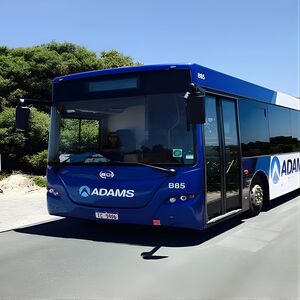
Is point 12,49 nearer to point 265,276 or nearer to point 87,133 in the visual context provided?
point 87,133

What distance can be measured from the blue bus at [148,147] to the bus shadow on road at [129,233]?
0.43m

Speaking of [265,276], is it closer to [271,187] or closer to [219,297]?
[219,297]

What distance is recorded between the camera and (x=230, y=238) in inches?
311

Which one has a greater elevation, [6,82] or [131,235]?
[6,82]

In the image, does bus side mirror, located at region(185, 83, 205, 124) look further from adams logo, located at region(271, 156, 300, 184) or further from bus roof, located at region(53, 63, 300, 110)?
adams logo, located at region(271, 156, 300, 184)

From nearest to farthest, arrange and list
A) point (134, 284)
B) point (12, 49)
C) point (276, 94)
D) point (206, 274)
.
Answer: point (134, 284)
point (206, 274)
point (276, 94)
point (12, 49)

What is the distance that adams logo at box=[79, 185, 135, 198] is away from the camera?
7.45 m

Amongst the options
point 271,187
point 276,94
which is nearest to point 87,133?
point 271,187

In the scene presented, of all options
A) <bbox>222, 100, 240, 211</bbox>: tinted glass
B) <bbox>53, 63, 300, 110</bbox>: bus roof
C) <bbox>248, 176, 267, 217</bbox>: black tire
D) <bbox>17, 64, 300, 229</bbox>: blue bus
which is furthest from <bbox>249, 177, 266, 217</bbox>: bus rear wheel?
<bbox>53, 63, 300, 110</bbox>: bus roof

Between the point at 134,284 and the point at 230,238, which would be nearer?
the point at 134,284

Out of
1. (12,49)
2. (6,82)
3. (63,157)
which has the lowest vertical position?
(63,157)

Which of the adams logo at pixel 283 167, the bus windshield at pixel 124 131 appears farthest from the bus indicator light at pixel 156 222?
the adams logo at pixel 283 167

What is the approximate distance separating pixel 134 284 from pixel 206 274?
983mm

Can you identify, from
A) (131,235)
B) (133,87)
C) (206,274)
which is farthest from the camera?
(131,235)
